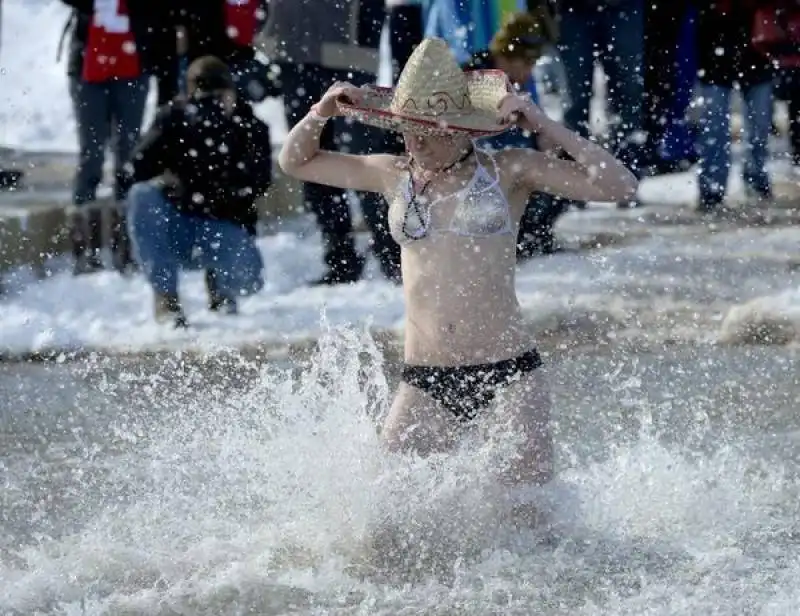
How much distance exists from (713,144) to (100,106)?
351cm

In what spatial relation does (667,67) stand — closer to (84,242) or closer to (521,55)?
(521,55)

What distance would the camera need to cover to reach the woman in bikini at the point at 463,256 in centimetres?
471

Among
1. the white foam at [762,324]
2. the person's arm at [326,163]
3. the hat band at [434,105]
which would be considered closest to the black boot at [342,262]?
the white foam at [762,324]

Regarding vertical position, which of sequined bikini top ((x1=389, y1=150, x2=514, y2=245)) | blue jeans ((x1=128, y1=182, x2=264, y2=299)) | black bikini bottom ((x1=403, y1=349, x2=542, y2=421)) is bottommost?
blue jeans ((x1=128, y1=182, x2=264, y2=299))

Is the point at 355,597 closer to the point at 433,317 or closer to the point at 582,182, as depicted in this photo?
the point at 433,317

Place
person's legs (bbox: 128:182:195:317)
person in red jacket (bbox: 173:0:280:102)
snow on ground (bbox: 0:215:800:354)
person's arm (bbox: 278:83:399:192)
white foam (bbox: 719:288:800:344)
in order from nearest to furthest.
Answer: person's arm (bbox: 278:83:399:192) → white foam (bbox: 719:288:800:344) → snow on ground (bbox: 0:215:800:354) → person's legs (bbox: 128:182:195:317) → person in red jacket (bbox: 173:0:280:102)

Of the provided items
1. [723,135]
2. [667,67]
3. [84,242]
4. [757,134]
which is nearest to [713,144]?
[723,135]

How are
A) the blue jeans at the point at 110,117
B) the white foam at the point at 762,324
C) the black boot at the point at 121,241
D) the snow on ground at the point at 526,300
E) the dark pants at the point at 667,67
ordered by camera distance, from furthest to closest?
the dark pants at the point at 667,67 → the black boot at the point at 121,241 → the blue jeans at the point at 110,117 → the snow on ground at the point at 526,300 → the white foam at the point at 762,324

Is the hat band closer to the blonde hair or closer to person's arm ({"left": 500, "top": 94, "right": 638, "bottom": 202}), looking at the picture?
person's arm ({"left": 500, "top": 94, "right": 638, "bottom": 202})

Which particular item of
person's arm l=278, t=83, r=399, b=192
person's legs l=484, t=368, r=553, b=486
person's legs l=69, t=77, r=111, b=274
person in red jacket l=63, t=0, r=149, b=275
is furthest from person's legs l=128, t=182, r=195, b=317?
person's legs l=484, t=368, r=553, b=486

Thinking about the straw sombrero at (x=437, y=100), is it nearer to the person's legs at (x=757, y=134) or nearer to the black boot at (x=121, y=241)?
the black boot at (x=121, y=241)

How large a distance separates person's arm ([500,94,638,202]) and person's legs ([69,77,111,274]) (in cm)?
467

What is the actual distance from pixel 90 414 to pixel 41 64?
386 inches

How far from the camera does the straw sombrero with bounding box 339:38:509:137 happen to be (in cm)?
460
